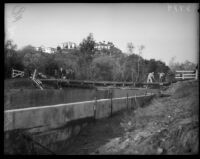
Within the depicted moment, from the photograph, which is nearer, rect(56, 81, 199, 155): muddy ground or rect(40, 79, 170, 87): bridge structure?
rect(56, 81, 199, 155): muddy ground

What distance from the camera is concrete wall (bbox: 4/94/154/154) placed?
466cm

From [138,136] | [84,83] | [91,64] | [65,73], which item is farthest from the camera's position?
[91,64]

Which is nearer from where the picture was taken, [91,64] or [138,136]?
[138,136]

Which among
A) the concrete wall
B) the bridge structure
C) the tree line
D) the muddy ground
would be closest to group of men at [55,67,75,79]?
the tree line

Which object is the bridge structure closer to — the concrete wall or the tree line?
the tree line

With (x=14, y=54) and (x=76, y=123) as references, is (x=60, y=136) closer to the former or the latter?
(x=76, y=123)

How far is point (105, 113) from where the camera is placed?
25.5 feet

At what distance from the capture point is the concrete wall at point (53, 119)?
15.3 ft


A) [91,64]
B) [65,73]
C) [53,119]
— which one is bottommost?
[53,119]

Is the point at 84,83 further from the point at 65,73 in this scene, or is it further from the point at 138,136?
the point at 138,136

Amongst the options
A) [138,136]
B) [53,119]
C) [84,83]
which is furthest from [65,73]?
[138,136]

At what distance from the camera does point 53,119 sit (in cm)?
556

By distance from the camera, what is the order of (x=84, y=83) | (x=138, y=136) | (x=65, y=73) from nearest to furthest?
(x=138, y=136), (x=84, y=83), (x=65, y=73)

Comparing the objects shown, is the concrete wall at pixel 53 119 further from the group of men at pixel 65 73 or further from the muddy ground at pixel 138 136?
the group of men at pixel 65 73
